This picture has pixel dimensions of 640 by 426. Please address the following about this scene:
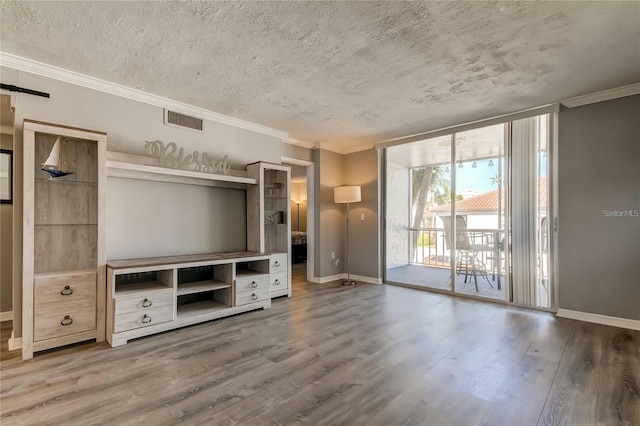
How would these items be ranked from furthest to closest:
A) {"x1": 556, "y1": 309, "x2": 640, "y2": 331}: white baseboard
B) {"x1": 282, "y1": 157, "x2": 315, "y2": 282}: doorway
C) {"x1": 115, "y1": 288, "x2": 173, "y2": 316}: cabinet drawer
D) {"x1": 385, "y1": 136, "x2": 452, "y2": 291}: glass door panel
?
{"x1": 282, "y1": 157, "x2": 315, "y2": 282}: doorway, {"x1": 385, "y1": 136, "x2": 452, "y2": 291}: glass door panel, {"x1": 556, "y1": 309, "x2": 640, "y2": 331}: white baseboard, {"x1": 115, "y1": 288, "x2": 173, "y2": 316}: cabinet drawer

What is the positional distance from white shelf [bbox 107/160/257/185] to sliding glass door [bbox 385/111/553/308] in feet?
10.1

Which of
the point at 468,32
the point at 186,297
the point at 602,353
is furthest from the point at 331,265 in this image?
the point at 468,32

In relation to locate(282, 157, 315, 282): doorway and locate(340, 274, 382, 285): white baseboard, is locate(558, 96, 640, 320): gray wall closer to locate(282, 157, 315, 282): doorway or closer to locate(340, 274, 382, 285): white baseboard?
locate(340, 274, 382, 285): white baseboard

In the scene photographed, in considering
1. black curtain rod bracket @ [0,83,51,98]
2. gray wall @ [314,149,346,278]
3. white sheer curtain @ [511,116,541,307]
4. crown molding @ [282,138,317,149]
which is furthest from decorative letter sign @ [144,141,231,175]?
white sheer curtain @ [511,116,541,307]

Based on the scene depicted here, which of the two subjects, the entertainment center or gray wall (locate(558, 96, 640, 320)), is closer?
the entertainment center

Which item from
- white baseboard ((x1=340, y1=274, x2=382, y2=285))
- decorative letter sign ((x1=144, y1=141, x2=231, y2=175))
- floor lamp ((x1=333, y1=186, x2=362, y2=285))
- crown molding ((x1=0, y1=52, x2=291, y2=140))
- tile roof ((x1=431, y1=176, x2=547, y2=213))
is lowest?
white baseboard ((x1=340, y1=274, x2=382, y2=285))

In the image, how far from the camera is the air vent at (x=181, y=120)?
360cm

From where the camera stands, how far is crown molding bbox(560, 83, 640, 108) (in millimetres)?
3158

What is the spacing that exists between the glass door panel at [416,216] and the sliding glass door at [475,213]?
18 mm

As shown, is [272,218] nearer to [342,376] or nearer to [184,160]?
[184,160]

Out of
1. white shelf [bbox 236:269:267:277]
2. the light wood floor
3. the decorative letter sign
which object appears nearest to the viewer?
the light wood floor

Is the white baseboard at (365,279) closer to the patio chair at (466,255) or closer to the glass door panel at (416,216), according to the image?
the glass door panel at (416,216)

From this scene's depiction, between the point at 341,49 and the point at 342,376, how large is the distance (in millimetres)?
2610

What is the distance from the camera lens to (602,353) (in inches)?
100
